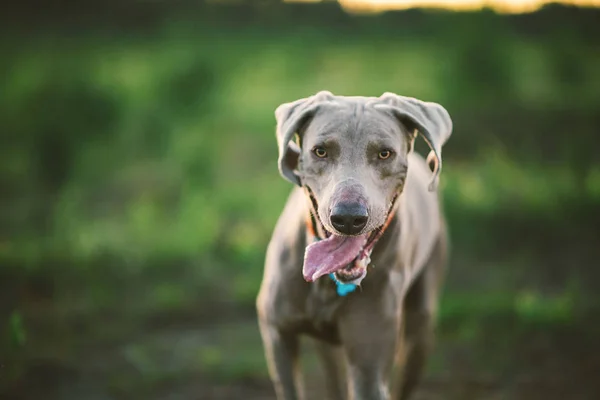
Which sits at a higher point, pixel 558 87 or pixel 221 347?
pixel 558 87

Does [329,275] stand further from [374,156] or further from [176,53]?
[176,53]

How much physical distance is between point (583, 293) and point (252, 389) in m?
2.96

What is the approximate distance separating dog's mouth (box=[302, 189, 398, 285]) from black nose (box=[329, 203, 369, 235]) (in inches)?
6.4

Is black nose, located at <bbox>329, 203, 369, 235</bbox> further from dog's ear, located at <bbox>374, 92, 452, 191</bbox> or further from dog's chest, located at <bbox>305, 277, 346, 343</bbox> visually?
dog's chest, located at <bbox>305, 277, 346, 343</bbox>

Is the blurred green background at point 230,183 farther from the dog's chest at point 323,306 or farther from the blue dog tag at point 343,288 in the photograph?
the blue dog tag at point 343,288

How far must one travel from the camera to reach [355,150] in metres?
2.91

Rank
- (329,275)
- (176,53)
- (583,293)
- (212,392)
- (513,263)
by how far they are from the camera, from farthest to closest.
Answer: (176,53)
(513,263)
(583,293)
(212,392)
(329,275)

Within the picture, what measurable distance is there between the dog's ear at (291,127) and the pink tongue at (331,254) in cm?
30

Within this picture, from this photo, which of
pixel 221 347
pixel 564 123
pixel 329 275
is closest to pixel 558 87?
pixel 564 123

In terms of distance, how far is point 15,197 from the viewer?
7.32m

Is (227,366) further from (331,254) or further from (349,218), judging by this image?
(349,218)

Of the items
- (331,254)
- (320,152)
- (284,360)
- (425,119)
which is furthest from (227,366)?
(425,119)

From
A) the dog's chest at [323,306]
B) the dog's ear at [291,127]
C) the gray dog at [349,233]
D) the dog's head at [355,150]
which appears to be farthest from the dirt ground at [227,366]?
the dog's head at [355,150]

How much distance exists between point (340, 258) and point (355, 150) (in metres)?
0.40
